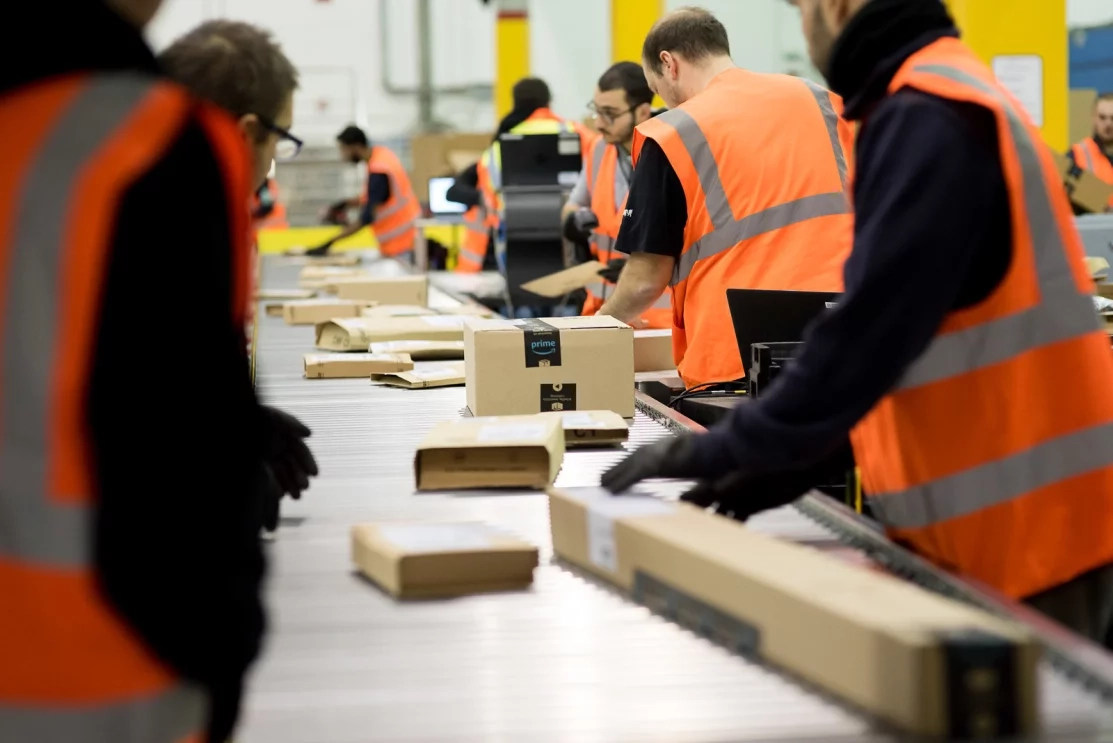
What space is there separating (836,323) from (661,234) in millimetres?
2023

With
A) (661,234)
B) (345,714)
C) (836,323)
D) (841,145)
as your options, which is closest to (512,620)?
(345,714)

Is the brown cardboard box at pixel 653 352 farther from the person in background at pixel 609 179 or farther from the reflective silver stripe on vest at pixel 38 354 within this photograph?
the reflective silver stripe on vest at pixel 38 354

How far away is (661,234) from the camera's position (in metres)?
3.59

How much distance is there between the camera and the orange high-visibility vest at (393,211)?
11742 millimetres

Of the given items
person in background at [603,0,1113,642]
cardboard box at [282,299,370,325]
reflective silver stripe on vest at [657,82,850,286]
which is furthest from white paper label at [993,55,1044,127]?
person in background at [603,0,1113,642]

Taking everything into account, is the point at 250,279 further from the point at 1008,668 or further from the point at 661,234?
the point at 661,234

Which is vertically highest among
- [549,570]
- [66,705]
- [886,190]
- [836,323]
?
[886,190]

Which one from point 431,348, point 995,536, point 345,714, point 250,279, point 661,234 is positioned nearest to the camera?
point 250,279

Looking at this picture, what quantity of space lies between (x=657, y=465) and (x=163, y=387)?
0.89 m

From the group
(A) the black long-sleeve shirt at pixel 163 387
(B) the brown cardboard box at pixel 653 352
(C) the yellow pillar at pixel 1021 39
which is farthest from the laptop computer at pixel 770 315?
(C) the yellow pillar at pixel 1021 39

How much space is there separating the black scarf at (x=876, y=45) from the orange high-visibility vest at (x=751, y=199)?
68.2 inches

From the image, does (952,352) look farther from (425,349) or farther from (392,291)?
(392,291)

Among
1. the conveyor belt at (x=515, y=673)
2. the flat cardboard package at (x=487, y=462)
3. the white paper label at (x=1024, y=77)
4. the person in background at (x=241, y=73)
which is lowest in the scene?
the conveyor belt at (x=515, y=673)

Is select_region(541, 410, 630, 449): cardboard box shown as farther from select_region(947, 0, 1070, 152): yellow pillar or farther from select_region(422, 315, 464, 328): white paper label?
select_region(947, 0, 1070, 152): yellow pillar
